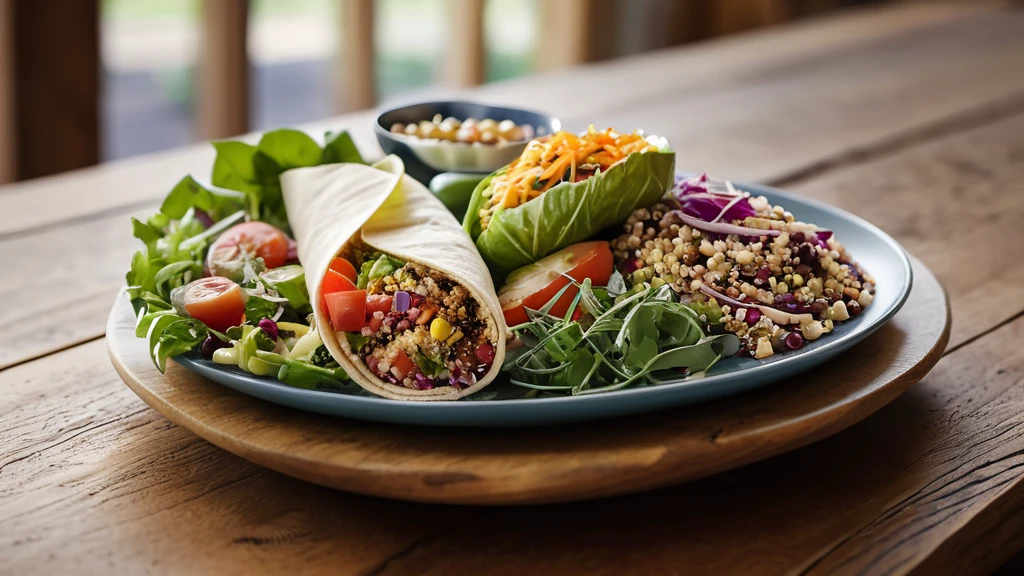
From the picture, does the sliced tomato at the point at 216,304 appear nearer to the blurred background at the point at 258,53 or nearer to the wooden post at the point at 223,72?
the blurred background at the point at 258,53

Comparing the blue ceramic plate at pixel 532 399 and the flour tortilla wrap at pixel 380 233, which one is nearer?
the blue ceramic plate at pixel 532 399

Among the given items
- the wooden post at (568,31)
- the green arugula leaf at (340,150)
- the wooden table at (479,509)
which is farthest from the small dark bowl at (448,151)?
the wooden post at (568,31)

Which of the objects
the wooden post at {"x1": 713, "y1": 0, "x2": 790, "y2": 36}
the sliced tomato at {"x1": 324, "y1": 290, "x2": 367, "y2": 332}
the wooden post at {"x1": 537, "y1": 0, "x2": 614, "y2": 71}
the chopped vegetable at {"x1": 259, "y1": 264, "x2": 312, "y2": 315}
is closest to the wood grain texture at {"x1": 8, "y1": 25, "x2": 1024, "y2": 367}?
the chopped vegetable at {"x1": 259, "y1": 264, "x2": 312, "y2": 315}

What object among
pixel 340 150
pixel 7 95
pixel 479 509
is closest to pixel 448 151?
pixel 340 150

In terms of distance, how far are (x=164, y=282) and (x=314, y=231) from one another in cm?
27

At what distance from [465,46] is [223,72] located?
5.06 feet

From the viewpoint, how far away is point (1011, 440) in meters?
1.48

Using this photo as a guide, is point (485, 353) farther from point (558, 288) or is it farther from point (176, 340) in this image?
point (176, 340)

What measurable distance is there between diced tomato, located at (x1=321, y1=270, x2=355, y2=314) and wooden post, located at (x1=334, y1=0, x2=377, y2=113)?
10.9 feet

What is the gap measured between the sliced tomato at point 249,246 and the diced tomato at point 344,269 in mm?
234

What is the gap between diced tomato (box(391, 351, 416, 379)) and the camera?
1.37 m

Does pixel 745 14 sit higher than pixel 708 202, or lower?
higher

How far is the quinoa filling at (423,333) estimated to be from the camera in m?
1.37

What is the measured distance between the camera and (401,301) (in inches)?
56.2
